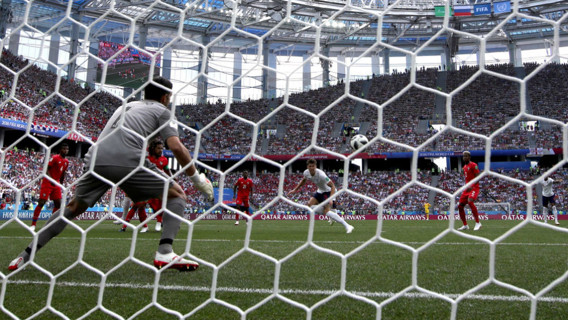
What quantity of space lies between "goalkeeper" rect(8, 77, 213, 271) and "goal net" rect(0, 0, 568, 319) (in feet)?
0.41

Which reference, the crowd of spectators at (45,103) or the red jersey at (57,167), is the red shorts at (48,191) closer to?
the red jersey at (57,167)

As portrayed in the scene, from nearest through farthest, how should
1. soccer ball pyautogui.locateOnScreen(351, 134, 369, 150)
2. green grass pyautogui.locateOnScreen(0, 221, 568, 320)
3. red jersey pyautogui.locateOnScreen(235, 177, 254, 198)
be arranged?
green grass pyautogui.locateOnScreen(0, 221, 568, 320), soccer ball pyautogui.locateOnScreen(351, 134, 369, 150), red jersey pyautogui.locateOnScreen(235, 177, 254, 198)

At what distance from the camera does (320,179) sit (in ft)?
25.2

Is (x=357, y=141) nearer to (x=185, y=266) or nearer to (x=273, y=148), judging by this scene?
(x=185, y=266)

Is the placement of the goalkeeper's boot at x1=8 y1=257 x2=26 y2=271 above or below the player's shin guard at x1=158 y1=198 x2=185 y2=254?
below

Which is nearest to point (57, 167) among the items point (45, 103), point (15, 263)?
point (15, 263)

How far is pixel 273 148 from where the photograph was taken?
27.0 m

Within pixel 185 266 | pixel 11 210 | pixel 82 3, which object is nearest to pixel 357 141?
pixel 185 266

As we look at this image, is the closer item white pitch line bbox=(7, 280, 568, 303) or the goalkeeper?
white pitch line bbox=(7, 280, 568, 303)

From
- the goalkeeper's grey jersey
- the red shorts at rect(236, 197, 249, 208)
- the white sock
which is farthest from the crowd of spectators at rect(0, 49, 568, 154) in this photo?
the goalkeeper's grey jersey

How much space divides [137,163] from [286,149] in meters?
24.1

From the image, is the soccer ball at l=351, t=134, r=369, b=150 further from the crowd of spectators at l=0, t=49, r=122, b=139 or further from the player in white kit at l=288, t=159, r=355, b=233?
the crowd of spectators at l=0, t=49, r=122, b=139

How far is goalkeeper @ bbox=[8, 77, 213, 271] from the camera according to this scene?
265cm

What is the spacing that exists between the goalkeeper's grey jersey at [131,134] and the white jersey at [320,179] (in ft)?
15.1
